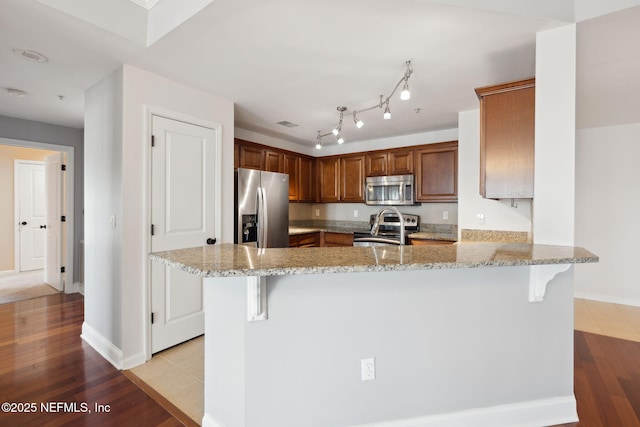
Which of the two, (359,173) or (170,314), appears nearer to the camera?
(170,314)

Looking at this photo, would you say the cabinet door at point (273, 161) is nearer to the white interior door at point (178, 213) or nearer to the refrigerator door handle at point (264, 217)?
the refrigerator door handle at point (264, 217)

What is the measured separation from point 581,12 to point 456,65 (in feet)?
2.44

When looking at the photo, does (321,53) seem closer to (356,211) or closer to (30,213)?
(356,211)

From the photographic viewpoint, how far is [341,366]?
4.99 feet

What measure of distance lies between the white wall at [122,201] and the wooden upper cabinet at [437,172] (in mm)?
2992

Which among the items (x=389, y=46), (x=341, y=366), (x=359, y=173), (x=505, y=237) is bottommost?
(x=341, y=366)

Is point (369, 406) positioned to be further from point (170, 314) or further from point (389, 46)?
point (389, 46)

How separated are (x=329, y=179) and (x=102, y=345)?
3.76 metres

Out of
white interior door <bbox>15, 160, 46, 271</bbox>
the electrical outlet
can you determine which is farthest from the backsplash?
white interior door <bbox>15, 160, 46, 271</bbox>

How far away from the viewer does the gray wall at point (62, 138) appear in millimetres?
3709

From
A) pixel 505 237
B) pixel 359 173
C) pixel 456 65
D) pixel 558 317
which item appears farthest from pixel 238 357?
pixel 359 173

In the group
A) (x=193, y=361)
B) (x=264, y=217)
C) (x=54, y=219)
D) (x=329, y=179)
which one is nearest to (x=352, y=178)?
(x=329, y=179)

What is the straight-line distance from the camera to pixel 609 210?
13.2ft

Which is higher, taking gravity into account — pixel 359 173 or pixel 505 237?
pixel 359 173
